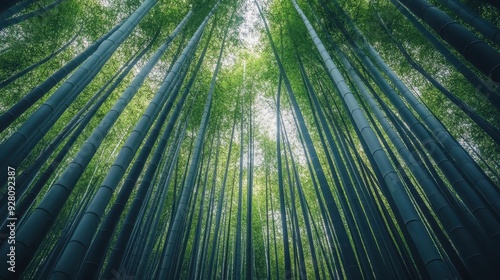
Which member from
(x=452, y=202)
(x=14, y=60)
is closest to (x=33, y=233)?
(x=452, y=202)

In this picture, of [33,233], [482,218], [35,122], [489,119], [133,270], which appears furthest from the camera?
[489,119]

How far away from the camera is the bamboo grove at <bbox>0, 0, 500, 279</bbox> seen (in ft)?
6.68

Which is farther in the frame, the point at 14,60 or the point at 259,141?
the point at 259,141

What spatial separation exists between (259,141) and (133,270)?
5233 millimetres

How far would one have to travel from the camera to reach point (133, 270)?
399 centimetres

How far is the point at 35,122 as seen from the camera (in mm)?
2211

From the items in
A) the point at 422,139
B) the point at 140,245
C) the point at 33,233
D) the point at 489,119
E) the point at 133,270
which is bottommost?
the point at 33,233

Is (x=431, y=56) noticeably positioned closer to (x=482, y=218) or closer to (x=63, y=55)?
(x=482, y=218)

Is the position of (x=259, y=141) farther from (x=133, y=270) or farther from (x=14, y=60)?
(x=14, y=60)

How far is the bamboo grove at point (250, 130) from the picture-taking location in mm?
2035

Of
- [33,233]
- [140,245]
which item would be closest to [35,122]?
[33,233]

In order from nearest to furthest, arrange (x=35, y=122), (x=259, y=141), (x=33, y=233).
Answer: (x=33, y=233), (x=35, y=122), (x=259, y=141)

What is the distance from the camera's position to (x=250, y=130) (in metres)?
6.10

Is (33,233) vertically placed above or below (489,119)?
below
